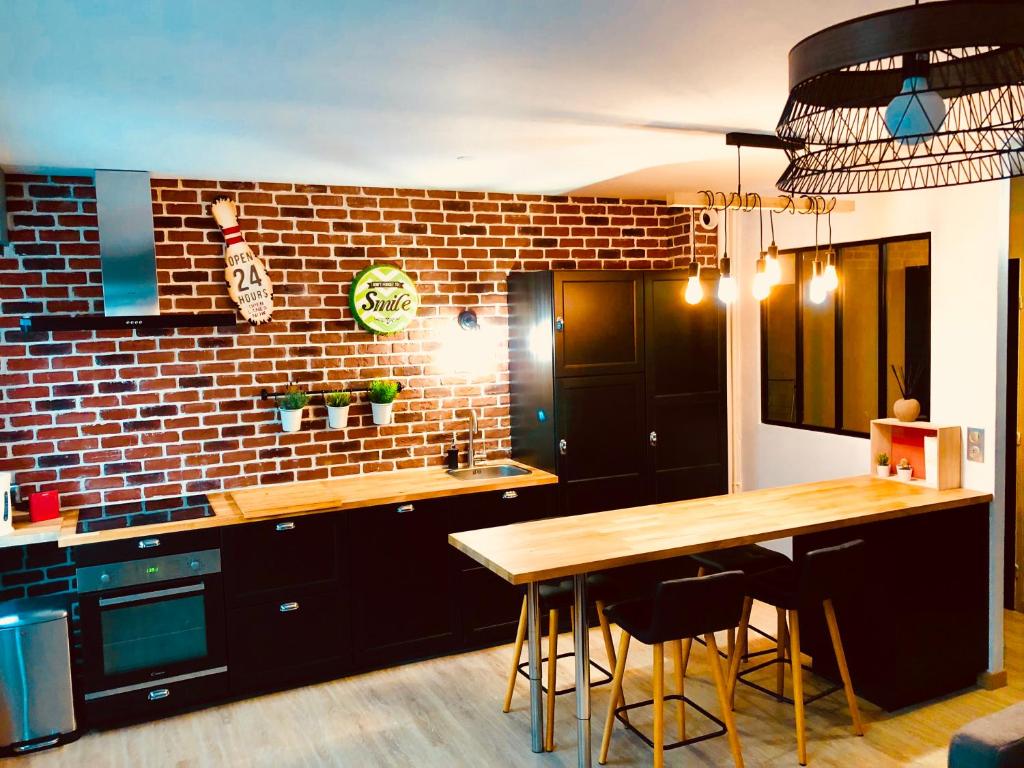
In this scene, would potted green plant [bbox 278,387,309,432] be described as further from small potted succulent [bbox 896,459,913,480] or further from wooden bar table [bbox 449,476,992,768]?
small potted succulent [bbox 896,459,913,480]

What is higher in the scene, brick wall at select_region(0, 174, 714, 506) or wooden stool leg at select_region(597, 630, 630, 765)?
brick wall at select_region(0, 174, 714, 506)

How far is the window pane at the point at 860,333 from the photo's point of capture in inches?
197

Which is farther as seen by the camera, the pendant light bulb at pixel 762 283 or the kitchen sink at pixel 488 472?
the kitchen sink at pixel 488 472

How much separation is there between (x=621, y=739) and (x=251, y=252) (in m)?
3.01

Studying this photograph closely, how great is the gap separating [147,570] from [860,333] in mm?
5003

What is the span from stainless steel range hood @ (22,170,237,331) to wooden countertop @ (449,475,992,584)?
1923mm

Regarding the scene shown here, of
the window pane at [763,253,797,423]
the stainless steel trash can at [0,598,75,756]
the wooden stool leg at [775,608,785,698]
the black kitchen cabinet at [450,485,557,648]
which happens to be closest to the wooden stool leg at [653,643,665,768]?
the wooden stool leg at [775,608,785,698]

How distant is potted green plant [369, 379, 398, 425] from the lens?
4.60 m

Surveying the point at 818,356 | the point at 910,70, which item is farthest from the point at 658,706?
the point at 818,356

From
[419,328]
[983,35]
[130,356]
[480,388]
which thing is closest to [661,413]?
[480,388]

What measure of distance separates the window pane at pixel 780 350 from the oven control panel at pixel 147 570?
A: 3.60 meters

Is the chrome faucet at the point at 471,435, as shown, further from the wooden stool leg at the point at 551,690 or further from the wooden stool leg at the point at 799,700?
the wooden stool leg at the point at 799,700

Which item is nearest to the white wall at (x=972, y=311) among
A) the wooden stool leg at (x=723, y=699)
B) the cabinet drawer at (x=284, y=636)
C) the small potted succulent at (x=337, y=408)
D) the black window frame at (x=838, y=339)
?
the black window frame at (x=838, y=339)

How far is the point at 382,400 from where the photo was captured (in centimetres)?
460
